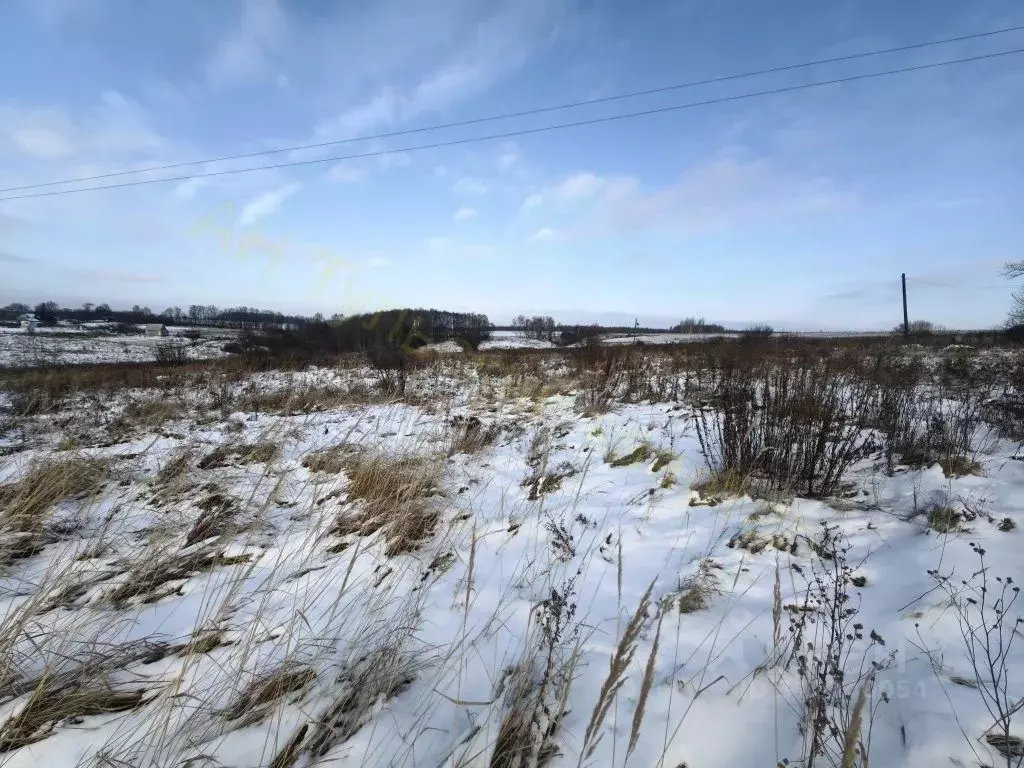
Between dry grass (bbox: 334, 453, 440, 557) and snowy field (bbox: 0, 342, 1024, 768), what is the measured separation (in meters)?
0.03

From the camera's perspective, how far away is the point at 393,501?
3270 millimetres

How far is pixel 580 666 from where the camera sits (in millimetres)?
1756

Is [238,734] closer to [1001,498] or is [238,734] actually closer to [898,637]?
A: [898,637]

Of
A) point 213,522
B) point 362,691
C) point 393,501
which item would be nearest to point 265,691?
point 362,691

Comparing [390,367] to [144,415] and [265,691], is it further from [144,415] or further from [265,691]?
[265,691]

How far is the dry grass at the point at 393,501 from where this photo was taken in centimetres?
288

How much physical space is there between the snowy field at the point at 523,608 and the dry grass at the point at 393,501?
3cm

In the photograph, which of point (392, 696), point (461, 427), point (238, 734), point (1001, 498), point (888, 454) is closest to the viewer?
point (238, 734)

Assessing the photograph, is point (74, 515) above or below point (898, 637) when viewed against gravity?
above

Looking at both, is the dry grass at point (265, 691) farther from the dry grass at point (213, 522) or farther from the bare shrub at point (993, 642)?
the bare shrub at point (993, 642)

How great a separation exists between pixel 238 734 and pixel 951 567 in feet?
11.2

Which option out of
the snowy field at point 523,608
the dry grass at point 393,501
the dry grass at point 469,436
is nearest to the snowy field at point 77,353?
the snowy field at point 523,608

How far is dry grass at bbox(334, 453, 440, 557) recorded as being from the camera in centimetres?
288

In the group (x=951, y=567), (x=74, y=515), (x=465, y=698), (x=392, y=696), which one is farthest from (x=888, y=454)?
(x=74, y=515)
